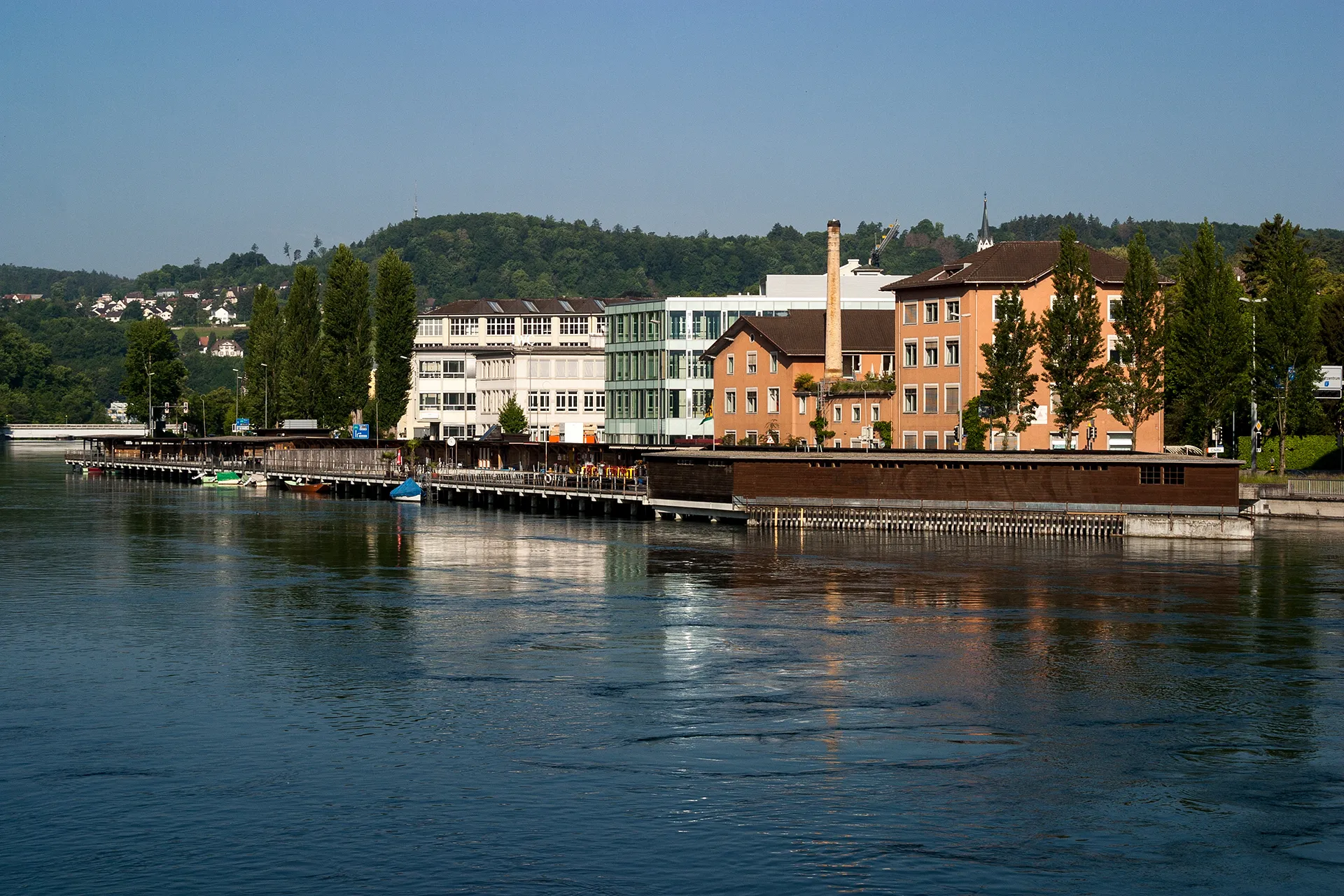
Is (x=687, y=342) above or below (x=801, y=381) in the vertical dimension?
above

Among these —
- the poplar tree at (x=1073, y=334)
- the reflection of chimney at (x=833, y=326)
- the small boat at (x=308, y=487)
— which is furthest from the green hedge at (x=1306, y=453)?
the small boat at (x=308, y=487)

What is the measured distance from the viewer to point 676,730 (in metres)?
38.5

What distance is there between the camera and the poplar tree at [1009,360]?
104750 millimetres

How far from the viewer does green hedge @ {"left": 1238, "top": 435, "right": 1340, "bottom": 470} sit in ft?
369

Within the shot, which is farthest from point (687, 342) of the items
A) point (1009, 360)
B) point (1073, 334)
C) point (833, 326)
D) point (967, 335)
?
point (1073, 334)

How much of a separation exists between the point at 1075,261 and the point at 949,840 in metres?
79.3

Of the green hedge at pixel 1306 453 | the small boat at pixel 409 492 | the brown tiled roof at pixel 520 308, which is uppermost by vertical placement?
the brown tiled roof at pixel 520 308

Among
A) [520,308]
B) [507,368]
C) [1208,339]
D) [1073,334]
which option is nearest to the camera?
[1073,334]

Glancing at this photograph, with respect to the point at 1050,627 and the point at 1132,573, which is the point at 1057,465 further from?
the point at 1050,627

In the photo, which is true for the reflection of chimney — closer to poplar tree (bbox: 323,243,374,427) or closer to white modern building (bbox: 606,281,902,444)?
white modern building (bbox: 606,281,902,444)

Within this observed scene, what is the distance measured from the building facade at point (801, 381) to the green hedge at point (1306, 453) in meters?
27.9

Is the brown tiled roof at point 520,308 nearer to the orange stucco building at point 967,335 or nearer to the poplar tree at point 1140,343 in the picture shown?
the orange stucco building at point 967,335

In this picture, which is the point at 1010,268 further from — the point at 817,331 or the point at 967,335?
the point at 817,331

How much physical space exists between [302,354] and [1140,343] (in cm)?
10017
